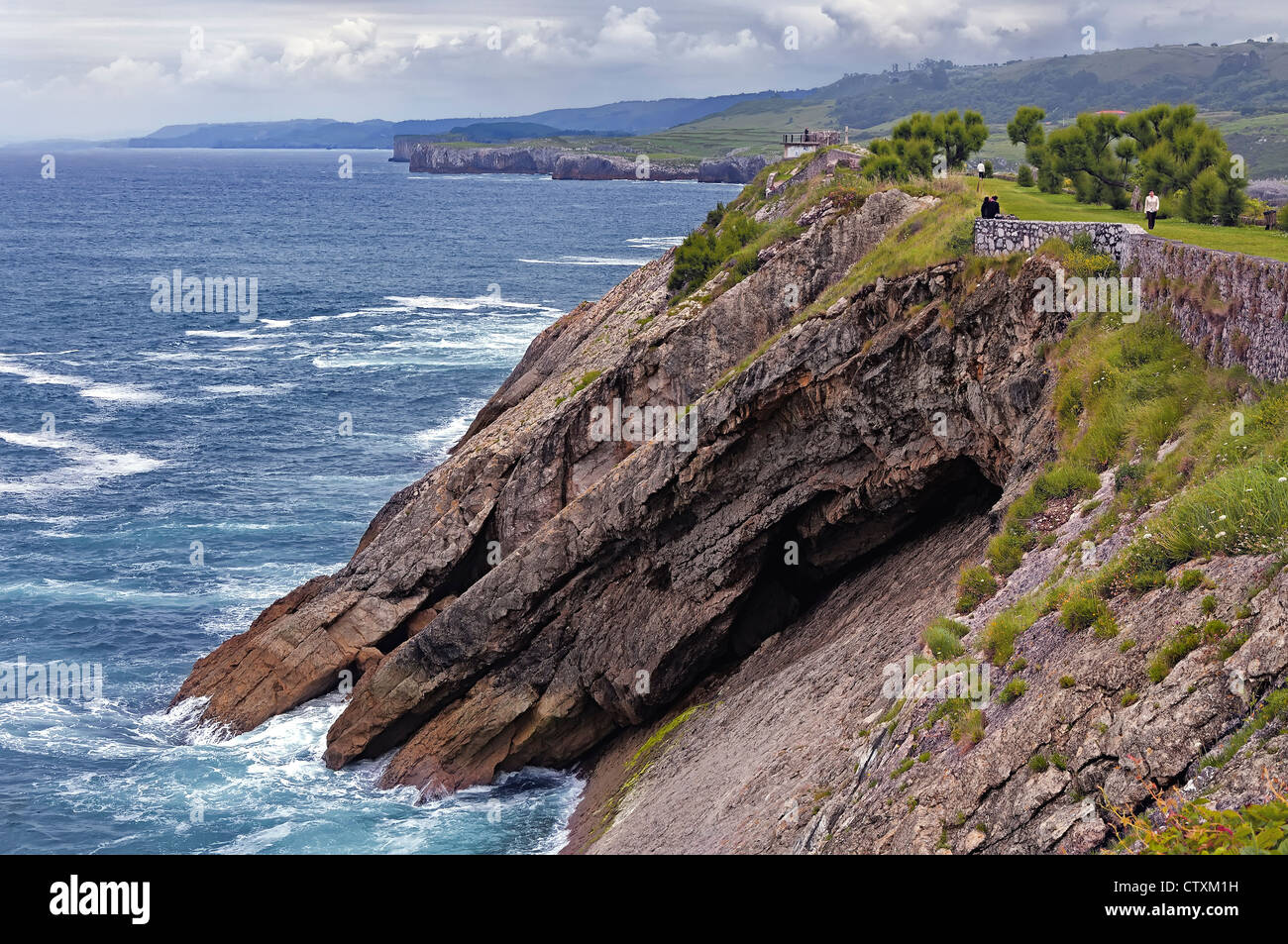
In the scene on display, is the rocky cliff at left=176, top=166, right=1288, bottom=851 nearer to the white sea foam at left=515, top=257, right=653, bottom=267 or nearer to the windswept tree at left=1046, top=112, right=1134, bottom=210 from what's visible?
the windswept tree at left=1046, top=112, right=1134, bottom=210

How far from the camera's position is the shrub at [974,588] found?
72.7 feet

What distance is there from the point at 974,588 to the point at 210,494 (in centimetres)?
4514

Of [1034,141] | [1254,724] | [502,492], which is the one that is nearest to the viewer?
[1254,724]

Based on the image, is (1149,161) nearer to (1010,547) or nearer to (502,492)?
(1010,547)

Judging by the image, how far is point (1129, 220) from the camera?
3011 centimetres

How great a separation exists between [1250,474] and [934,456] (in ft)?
40.5

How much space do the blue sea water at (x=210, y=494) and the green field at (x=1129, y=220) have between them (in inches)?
815

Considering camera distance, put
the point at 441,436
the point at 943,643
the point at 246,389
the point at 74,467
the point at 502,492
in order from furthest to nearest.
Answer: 1. the point at 246,389
2. the point at 441,436
3. the point at 74,467
4. the point at 502,492
5. the point at 943,643

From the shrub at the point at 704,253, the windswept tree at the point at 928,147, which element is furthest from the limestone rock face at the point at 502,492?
the windswept tree at the point at 928,147

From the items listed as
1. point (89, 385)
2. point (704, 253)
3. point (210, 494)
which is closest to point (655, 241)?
point (89, 385)

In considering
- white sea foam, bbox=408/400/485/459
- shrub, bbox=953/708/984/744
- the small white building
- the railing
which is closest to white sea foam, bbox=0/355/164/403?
white sea foam, bbox=408/400/485/459

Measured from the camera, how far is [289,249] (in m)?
151

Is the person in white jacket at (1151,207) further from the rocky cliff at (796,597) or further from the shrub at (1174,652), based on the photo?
the shrub at (1174,652)
